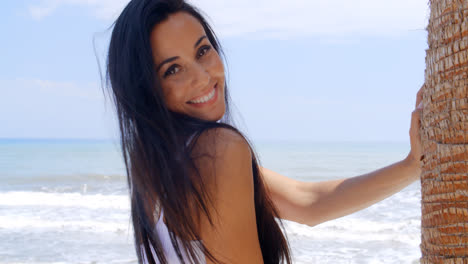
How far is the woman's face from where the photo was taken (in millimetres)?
1981

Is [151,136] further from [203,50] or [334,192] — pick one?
[334,192]

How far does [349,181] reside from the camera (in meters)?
2.39

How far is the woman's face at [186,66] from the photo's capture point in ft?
6.50

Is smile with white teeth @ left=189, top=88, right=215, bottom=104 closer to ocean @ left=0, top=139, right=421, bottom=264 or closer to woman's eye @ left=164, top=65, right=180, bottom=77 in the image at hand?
woman's eye @ left=164, top=65, right=180, bottom=77

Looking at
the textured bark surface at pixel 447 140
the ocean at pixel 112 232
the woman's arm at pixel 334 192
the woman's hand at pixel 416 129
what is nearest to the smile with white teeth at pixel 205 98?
the woman's arm at pixel 334 192

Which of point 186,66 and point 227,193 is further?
point 186,66

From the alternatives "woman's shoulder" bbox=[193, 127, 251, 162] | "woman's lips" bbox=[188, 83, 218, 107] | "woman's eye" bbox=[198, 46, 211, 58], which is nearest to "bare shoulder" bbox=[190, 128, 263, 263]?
"woman's shoulder" bbox=[193, 127, 251, 162]

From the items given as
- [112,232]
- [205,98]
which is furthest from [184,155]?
[112,232]

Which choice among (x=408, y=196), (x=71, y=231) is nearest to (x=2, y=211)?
(x=71, y=231)

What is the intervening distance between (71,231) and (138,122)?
853 cm

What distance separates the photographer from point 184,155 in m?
1.81

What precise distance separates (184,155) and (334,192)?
991 mm

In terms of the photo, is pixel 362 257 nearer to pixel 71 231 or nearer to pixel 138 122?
pixel 71 231

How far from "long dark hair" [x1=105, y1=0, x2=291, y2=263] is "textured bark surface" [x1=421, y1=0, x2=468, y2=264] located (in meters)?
0.81
